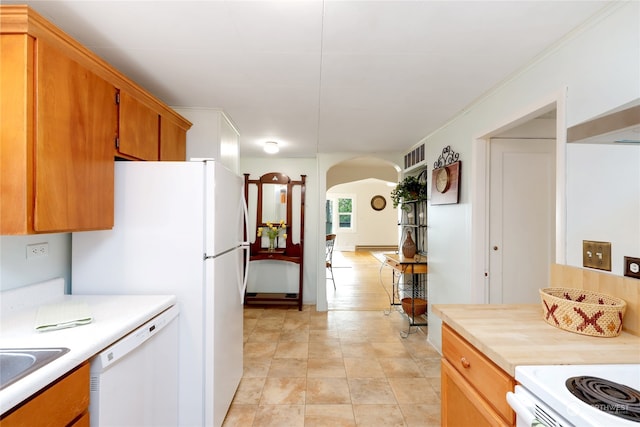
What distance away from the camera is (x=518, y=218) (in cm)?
244

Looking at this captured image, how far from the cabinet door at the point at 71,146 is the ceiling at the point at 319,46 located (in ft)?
0.96

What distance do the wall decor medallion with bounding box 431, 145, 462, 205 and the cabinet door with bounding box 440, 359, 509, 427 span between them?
5.46ft

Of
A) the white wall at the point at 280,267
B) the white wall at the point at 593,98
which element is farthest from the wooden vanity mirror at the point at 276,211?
the white wall at the point at 593,98

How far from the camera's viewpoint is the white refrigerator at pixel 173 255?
176 centimetres

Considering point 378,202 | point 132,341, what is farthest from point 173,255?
point 378,202

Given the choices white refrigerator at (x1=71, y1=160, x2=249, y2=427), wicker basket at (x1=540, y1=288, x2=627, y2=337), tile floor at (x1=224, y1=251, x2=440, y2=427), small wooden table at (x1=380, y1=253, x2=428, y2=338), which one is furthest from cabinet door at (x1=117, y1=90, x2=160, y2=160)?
small wooden table at (x1=380, y1=253, x2=428, y2=338)

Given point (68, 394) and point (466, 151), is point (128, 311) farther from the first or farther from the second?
point (466, 151)

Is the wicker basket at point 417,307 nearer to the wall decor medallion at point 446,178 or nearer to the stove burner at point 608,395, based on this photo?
the wall decor medallion at point 446,178

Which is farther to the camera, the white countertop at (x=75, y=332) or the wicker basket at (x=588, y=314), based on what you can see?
the wicker basket at (x=588, y=314)

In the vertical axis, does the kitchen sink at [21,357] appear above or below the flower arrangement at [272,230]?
below

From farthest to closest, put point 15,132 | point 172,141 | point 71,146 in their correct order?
point 172,141
point 71,146
point 15,132

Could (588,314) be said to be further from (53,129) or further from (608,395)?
(53,129)

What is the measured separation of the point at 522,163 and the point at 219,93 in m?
2.50

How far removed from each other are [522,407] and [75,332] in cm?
166
